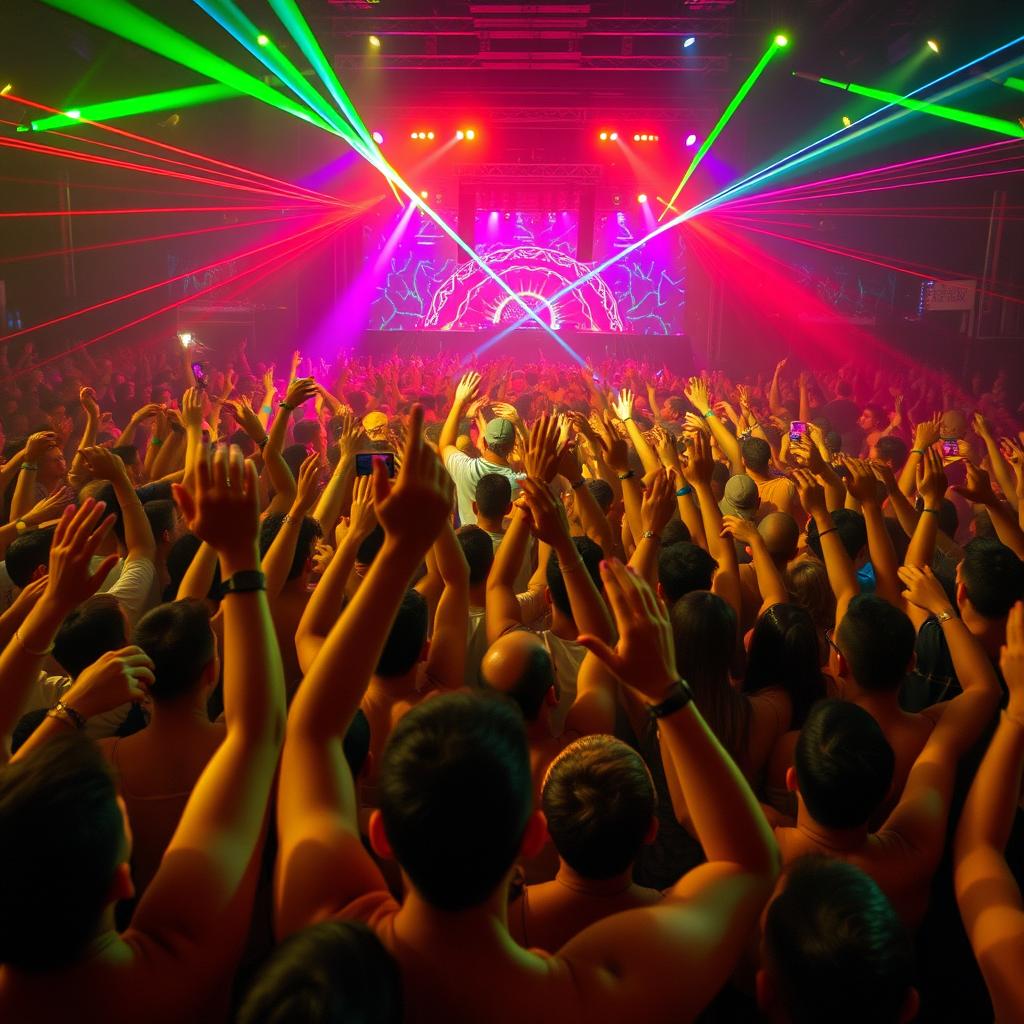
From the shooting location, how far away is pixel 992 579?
2.80m

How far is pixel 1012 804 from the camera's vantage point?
5.60 ft

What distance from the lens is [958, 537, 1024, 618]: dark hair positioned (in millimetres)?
2775

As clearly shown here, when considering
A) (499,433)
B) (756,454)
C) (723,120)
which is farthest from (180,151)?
(756,454)

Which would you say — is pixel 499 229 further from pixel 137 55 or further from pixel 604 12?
pixel 137 55

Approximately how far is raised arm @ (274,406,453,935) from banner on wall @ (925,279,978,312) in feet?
42.9

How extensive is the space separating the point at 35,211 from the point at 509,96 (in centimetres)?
830

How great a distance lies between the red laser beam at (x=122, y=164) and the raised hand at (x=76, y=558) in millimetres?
10167

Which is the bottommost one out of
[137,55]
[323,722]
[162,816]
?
[162,816]

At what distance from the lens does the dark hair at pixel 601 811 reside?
154 centimetres

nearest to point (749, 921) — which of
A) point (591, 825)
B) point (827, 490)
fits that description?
point (591, 825)

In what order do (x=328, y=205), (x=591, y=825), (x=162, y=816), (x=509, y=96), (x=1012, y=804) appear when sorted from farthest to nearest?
(x=328, y=205) < (x=509, y=96) < (x=162, y=816) < (x=1012, y=804) < (x=591, y=825)

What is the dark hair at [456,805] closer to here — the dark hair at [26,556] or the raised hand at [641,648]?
the raised hand at [641,648]

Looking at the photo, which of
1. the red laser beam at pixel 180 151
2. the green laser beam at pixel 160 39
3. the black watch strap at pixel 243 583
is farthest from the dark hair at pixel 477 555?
the green laser beam at pixel 160 39

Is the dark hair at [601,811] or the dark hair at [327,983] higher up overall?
the dark hair at [327,983]
